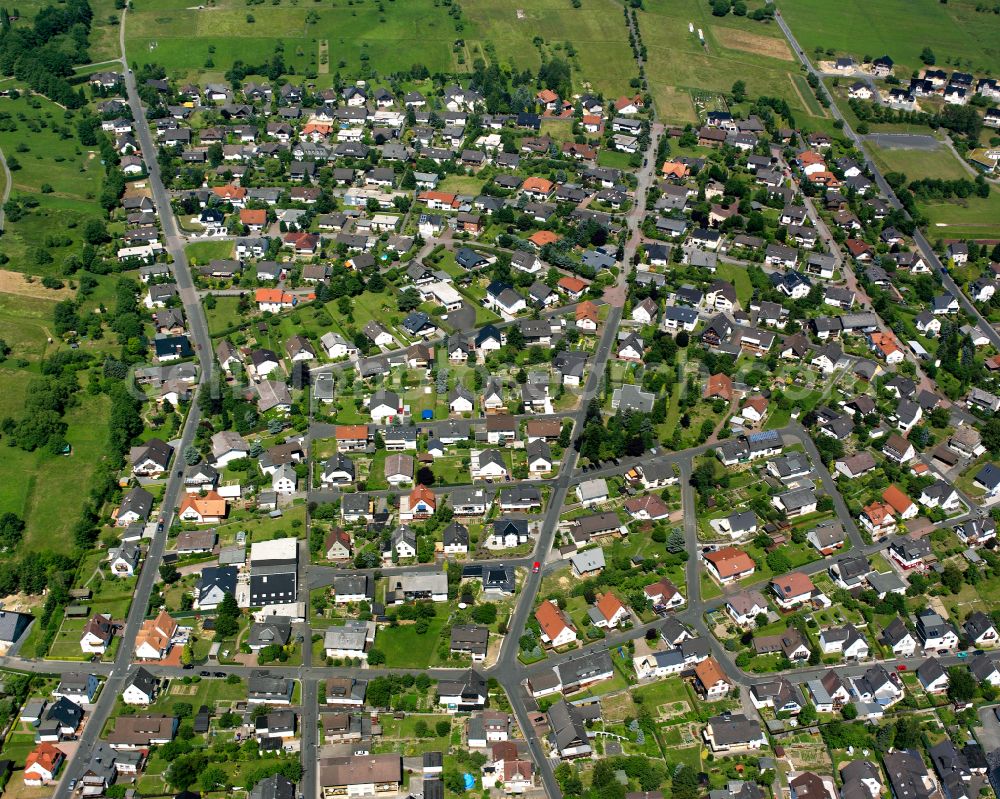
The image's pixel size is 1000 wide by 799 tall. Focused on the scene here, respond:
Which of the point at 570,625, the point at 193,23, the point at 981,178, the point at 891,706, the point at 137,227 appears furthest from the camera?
the point at 193,23

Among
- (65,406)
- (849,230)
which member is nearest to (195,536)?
(65,406)

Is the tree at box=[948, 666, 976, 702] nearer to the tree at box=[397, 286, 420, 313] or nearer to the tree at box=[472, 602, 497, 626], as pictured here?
the tree at box=[472, 602, 497, 626]

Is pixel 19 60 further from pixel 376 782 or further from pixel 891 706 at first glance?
pixel 891 706

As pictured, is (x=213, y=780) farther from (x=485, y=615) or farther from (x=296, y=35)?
(x=296, y=35)

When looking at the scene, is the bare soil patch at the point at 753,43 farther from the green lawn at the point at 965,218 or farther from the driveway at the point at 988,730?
the driveway at the point at 988,730

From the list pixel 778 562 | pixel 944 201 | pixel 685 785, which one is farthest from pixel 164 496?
pixel 944 201
